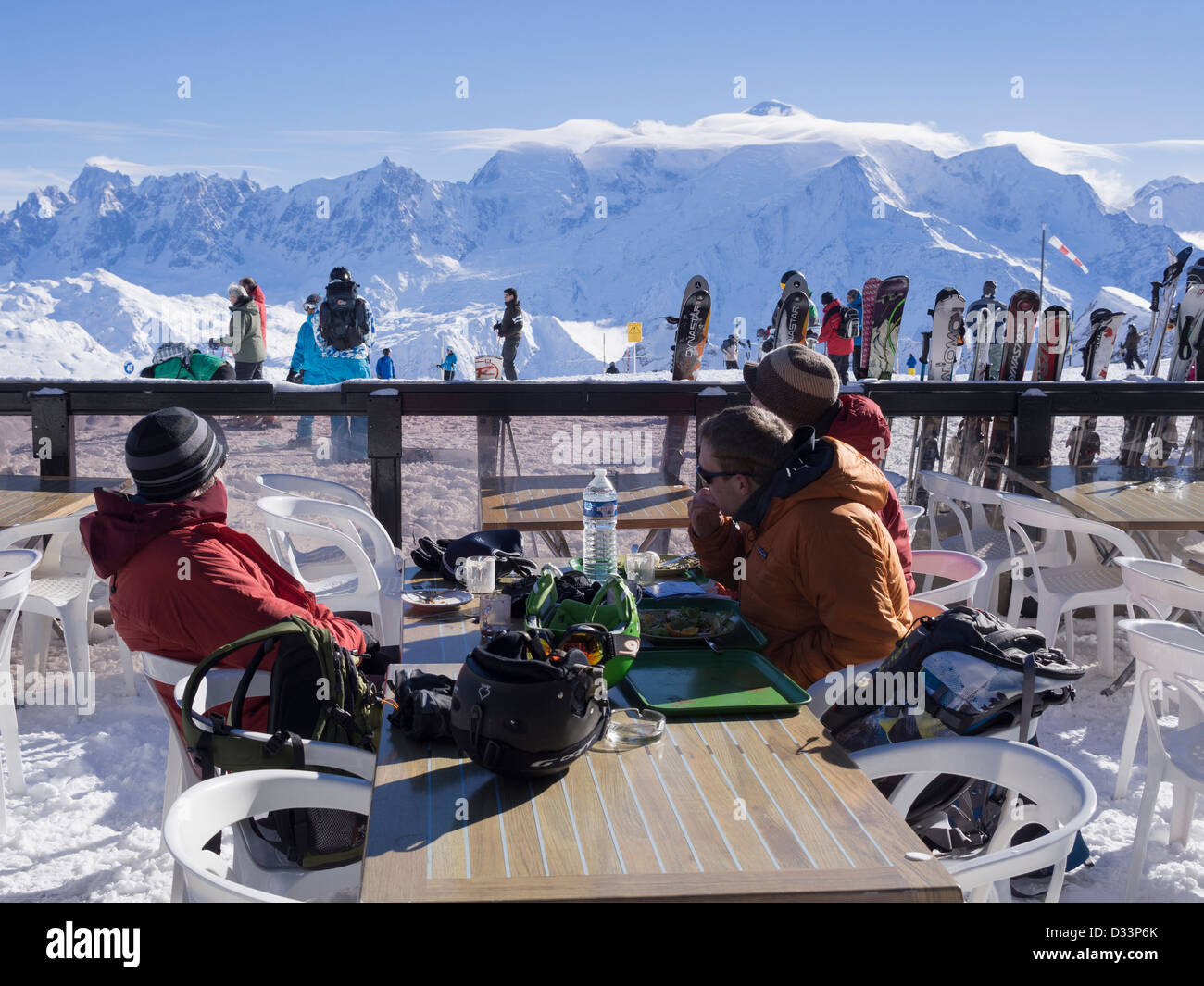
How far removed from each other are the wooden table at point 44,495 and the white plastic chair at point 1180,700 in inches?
130

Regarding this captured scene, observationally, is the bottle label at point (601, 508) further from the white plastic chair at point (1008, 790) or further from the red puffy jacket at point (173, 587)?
the white plastic chair at point (1008, 790)

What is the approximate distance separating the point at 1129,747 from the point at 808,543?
5.31 feet

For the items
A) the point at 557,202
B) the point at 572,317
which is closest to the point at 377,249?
the point at 557,202

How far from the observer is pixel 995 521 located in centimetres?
512

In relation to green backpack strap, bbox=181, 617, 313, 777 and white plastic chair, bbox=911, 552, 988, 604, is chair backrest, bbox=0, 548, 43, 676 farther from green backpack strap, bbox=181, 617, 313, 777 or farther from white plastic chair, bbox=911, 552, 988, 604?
white plastic chair, bbox=911, 552, 988, 604

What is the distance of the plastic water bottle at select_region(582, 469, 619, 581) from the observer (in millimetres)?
2641

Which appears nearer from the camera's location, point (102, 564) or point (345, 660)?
point (345, 660)

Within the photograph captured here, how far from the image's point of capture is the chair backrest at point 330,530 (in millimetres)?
3463

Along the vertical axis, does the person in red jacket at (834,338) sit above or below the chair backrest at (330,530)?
above

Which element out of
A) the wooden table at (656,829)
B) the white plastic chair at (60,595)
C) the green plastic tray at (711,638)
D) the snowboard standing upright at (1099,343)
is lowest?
the white plastic chair at (60,595)

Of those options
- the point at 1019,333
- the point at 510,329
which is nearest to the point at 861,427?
the point at 1019,333

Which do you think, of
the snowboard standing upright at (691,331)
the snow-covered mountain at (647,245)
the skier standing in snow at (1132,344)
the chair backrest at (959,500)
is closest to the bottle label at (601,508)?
the chair backrest at (959,500)
